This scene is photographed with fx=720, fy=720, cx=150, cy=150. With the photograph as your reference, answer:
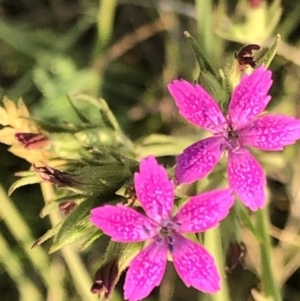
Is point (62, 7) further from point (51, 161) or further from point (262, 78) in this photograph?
point (262, 78)

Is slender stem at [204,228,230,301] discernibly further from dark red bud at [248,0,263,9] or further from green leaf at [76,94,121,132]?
dark red bud at [248,0,263,9]

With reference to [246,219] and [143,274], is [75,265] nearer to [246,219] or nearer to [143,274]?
[246,219]

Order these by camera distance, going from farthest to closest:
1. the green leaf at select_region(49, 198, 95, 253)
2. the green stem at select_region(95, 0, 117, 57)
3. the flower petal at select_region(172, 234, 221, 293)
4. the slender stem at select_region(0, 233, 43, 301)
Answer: the green stem at select_region(95, 0, 117, 57) → the slender stem at select_region(0, 233, 43, 301) → the green leaf at select_region(49, 198, 95, 253) → the flower petal at select_region(172, 234, 221, 293)

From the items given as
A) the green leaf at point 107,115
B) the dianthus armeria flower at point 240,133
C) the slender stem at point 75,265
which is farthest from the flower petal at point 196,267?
the slender stem at point 75,265

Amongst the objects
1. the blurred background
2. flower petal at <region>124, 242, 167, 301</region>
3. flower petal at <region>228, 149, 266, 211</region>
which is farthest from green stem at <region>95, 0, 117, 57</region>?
flower petal at <region>124, 242, 167, 301</region>

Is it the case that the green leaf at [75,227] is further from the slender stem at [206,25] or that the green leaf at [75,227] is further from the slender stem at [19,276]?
the slender stem at [19,276]

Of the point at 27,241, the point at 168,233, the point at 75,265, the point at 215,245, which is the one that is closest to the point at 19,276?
the point at 27,241

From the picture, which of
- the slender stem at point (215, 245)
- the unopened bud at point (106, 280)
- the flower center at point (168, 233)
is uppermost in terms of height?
the flower center at point (168, 233)

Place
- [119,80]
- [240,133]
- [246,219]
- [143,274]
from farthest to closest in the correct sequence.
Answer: [119,80], [246,219], [240,133], [143,274]
